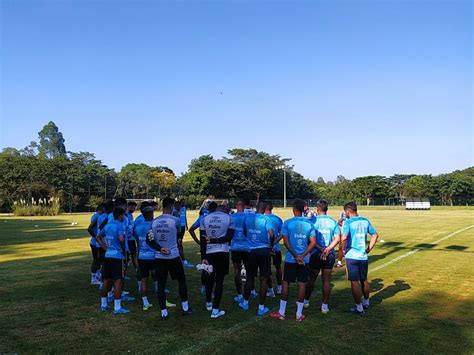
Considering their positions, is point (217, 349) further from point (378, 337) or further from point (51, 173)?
point (51, 173)

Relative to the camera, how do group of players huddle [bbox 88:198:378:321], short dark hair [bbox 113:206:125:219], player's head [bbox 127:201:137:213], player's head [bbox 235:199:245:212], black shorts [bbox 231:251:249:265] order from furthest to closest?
player's head [bbox 127:201:137:213] < player's head [bbox 235:199:245:212] < black shorts [bbox 231:251:249:265] < short dark hair [bbox 113:206:125:219] < group of players huddle [bbox 88:198:378:321]

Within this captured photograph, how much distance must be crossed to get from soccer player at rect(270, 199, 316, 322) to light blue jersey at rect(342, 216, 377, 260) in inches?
34.1

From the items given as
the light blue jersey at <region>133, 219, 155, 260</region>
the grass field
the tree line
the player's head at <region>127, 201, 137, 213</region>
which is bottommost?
the grass field

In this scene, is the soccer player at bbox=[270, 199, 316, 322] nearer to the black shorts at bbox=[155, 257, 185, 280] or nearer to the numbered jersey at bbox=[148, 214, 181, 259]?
the black shorts at bbox=[155, 257, 185, 280]

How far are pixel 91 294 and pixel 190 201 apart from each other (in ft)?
218

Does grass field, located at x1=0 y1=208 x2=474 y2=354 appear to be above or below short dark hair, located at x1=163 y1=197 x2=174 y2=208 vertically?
below

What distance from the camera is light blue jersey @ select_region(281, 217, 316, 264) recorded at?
6.73 meters

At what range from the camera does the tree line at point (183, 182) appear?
57.9 meters

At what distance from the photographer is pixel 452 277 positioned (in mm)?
10242

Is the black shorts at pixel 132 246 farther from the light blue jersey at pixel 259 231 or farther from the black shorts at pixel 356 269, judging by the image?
the black shorts at pixel 356 269

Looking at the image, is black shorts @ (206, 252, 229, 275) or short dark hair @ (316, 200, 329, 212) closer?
black shorts @ (206, 252, 229, 275)

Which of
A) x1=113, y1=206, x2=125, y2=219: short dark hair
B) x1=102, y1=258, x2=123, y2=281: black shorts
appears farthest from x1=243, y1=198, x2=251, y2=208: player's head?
x1=102, y1=258, x2=123, y2=281: black shorts

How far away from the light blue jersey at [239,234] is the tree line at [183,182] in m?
48.9

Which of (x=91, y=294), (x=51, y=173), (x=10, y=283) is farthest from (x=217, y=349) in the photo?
(x=51, y=173)
